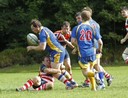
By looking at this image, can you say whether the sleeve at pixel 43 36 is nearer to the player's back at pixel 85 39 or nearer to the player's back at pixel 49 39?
the player's back at pixel 49 39

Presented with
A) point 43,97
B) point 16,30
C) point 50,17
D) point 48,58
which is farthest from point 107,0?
point 43,97

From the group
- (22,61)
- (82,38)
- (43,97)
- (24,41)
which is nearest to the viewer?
(43,97)

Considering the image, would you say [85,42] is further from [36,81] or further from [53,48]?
[36,81]

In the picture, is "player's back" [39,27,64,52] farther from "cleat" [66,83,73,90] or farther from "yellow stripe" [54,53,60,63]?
"cleat" [66,83,73,90]

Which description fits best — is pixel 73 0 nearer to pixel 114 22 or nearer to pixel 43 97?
pixel 114 22

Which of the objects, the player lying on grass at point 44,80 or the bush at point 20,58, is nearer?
the player lying on grass at point 44,80

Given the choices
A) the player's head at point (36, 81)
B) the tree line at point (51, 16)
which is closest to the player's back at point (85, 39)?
the player's head at point (36, 81)

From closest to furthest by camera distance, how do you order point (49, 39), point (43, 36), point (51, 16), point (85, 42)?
point (85, 42) < point (43, 36) < point (49, 39) < point (51, 16)

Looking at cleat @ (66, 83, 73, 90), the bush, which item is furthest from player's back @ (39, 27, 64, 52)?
the bush

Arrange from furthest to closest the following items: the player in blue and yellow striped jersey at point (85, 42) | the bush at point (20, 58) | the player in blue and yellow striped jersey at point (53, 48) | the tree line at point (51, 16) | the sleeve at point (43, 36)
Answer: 1. the tree line at point (51, 16)
2. the bush at point (20, 58)
3. the player in blue and yellow striped jersey at point (53, 48)
4. the sleeve at point (43, 36)
5. the player in blue and yellow striped jersey at point (85, 42)

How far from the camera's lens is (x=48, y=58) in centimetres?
1231

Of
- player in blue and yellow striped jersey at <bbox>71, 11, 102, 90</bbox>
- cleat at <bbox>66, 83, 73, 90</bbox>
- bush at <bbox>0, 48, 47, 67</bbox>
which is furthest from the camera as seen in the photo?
bush at <bbox>0, 48, 47, 67</bbox>

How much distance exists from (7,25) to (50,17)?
3345 mm

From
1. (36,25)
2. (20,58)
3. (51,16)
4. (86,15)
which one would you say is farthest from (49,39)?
(51,16)
